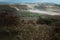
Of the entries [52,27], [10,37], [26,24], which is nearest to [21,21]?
[26,24]

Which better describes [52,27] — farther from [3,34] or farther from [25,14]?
[3,34]

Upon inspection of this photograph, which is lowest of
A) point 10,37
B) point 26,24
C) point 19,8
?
point 10,37

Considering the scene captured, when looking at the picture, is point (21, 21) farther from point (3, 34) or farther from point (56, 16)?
point (56, 16)

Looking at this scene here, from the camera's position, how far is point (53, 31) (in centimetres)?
89

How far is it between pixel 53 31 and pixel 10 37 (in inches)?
15.2

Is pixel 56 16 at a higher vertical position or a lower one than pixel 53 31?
higher

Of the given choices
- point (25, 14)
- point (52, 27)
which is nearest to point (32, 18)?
point (25, 14)

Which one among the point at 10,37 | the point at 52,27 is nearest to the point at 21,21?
the point at 10,37

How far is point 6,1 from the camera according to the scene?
0.92 meters

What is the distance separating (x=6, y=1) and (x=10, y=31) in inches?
10.9

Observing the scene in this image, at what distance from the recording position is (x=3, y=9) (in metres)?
0.92

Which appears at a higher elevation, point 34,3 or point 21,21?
point 34,3

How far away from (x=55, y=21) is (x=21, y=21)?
12.0 inches

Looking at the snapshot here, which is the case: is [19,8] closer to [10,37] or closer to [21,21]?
[21,21]
